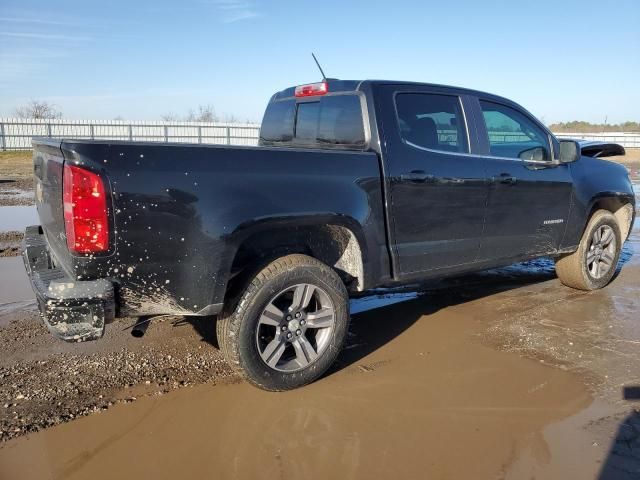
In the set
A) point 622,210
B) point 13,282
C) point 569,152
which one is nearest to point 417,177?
point 569,152

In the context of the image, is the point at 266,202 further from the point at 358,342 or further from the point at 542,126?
the point at 542,126

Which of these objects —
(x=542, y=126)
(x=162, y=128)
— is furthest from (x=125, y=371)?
(x=162, y=128)

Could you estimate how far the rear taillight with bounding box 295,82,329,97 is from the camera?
420 centimetres

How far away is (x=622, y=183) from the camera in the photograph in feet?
19.2

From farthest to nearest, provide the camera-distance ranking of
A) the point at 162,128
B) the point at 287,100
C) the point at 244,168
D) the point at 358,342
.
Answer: the point at 162,128 → the point at 287,100 → the point at 358,342 → the point at 244,168

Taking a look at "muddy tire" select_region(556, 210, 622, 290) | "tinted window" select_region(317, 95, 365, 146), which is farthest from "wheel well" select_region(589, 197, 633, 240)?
"tinted window" select_region(317, 95, 365, 146)

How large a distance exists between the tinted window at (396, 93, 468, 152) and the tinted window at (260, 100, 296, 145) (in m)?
1.08

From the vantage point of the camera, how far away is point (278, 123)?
4.88 meters

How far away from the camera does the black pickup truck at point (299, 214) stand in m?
2.78

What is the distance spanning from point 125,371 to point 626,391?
328 cm

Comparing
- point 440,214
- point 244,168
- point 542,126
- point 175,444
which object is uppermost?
point 542,126

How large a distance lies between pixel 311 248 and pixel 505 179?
1.87m

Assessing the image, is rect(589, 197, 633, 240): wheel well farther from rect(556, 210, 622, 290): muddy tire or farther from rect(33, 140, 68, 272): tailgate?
rect(33, 140, 68, 272): tailgate

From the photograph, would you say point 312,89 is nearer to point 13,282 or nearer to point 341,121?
point 341,121
